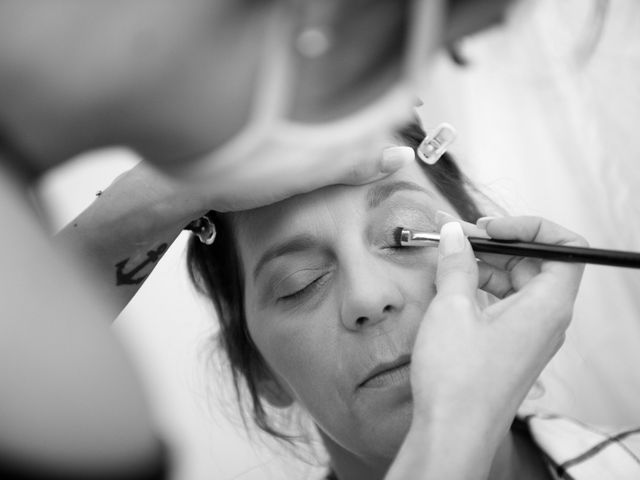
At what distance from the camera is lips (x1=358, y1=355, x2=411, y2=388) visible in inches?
22.3

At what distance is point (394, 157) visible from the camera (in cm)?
61

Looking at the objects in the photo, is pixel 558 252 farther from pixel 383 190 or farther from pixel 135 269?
pixel 135 269

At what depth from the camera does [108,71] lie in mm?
A: 239

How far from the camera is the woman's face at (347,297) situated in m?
0.57

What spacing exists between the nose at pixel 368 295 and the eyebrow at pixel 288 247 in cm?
5

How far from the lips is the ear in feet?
0.80

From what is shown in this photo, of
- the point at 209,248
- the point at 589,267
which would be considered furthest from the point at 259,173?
the point at 589,267

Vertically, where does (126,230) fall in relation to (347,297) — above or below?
above

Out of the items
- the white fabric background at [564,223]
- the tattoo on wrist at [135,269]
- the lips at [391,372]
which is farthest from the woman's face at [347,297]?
the white fabric background at [564,223]

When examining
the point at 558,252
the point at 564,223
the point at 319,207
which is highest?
the point at 319,207

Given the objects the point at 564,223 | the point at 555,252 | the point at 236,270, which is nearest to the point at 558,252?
the point at 555,252

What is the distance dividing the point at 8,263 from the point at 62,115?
58 mm

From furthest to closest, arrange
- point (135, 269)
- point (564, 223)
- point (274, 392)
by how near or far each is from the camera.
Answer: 1. point (564, 223)
2. point (274, 392)
3. point (135, 269)

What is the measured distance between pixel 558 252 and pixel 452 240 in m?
0.08
